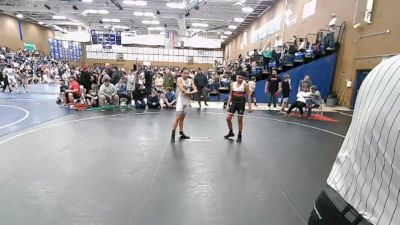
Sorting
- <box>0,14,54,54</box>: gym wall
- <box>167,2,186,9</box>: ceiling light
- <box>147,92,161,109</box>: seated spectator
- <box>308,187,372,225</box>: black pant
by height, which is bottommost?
<box>147,92,161,109</box>: seated spectator

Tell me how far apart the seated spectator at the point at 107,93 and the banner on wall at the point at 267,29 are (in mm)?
14081

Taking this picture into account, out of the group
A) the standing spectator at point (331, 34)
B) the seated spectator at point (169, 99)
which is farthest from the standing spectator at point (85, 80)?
the standing spectator at point (331, 34)

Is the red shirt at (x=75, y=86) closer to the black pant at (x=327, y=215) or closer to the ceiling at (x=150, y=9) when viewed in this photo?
the black pant at (x=327, y=215)

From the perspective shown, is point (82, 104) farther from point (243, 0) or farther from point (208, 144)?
point (243, 0)

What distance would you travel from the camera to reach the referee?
881 mm

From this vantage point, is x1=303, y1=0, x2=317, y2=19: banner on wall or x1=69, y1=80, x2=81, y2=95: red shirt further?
x1=303, y1=0, x2=317, y2=19: banner on wall

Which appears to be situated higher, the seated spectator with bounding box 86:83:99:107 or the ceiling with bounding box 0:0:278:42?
the ceiling with bounding box 0:0:278:42

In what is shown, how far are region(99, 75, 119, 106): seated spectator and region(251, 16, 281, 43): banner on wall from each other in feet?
46.2

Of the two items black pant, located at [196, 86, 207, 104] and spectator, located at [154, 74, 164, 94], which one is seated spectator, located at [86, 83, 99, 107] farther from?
black pant, located at [196, 86, 207, 104]

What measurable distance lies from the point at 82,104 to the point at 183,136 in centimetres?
596

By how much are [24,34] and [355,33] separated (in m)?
32.7

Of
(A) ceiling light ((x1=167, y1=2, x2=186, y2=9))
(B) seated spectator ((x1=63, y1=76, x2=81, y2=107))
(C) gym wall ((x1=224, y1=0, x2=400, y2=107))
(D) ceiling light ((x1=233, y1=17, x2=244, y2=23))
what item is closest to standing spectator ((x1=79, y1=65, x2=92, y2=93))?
(B) seated spectator ((x1=63, y1=76, x2=81, y2=107))

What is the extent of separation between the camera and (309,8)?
15852mm

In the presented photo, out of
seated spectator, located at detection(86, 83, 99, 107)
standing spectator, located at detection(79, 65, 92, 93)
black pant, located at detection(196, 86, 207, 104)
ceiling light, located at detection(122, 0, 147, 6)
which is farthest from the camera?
ceiling light, located at detection(122, 0, 147, 6)
